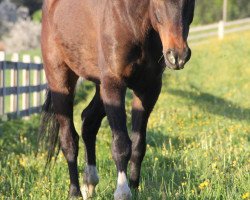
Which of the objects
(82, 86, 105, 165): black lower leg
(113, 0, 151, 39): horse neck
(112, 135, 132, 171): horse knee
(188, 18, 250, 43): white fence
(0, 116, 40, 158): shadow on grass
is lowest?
(188, 18, 250, 43): white fence

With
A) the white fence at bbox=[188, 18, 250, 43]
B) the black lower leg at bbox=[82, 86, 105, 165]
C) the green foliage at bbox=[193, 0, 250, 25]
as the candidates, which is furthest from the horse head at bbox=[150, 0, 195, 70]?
the green foliage at bbox=[193, 0, 250, 25]

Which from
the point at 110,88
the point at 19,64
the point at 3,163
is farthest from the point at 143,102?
the point at 19,64

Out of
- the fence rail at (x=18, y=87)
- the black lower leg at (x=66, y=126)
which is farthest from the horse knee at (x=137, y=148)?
the fence rail at (x=18, y=87)

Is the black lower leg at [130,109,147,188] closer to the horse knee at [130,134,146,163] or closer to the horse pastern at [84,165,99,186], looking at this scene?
the horse knee at [130,134,146,163]

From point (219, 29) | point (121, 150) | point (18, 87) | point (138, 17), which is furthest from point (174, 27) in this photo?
point (219, 29)

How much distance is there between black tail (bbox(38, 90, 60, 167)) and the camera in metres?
7.26

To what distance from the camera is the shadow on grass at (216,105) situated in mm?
13477

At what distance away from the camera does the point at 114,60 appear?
5438mm

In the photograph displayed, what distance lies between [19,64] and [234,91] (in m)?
7.77

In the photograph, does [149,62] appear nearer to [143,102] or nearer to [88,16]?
[143,102]

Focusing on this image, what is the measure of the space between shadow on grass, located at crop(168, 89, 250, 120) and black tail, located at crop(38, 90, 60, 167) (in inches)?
229

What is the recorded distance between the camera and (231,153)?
7.45 meters

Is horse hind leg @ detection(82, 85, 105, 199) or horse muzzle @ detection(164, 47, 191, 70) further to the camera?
horse hind leg @ detection(82, 85, 105, 199)

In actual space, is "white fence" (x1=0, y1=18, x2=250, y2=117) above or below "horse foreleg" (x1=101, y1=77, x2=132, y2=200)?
below
